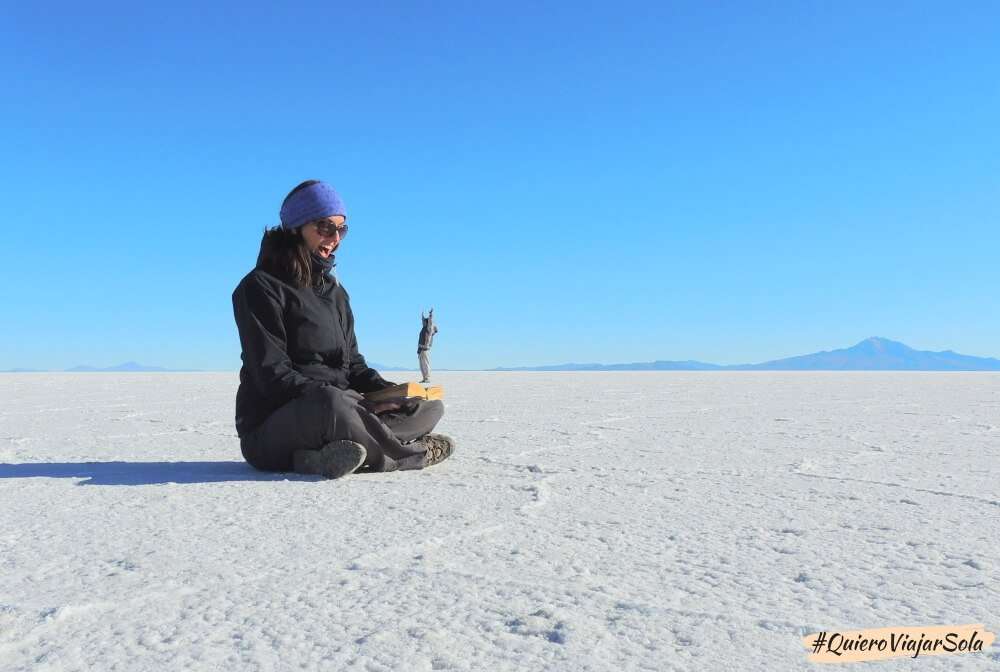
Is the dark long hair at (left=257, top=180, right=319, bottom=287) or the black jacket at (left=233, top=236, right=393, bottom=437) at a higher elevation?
the dark long hair at (left=257, top=180, right=319, bottom=287)

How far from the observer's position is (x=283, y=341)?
2912mm

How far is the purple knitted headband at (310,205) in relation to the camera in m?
2.99

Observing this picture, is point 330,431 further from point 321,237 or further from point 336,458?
point 321,237

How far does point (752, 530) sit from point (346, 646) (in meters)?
1.19

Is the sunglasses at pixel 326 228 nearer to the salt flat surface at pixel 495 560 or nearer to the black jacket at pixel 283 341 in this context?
the black jacket at pixel 283 341

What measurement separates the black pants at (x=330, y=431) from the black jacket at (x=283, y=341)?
0.07 m

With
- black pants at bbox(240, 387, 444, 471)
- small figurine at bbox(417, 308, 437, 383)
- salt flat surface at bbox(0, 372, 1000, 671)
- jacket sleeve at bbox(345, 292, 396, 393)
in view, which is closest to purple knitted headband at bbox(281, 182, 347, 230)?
jacket sleeve at bbox(345, 292, 396, 393)

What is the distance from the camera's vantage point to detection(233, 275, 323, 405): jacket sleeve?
2.82m

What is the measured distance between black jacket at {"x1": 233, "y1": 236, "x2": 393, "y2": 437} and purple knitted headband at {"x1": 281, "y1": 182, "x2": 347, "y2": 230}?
15 centimetres

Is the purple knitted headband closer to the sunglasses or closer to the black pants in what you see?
the sunglasses

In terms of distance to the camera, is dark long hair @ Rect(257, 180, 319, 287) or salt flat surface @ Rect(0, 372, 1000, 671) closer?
salt flat surface @ Rect(0, 372, 1000, 671)

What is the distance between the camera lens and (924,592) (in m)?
1.46

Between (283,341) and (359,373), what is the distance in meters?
0.51

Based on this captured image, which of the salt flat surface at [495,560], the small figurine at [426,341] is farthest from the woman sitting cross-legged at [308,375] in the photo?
the small figurine at [426,341]
